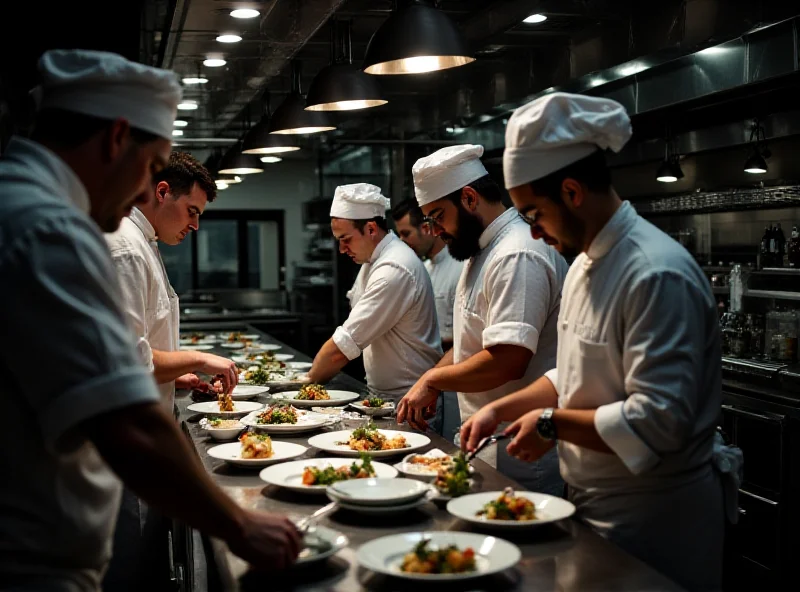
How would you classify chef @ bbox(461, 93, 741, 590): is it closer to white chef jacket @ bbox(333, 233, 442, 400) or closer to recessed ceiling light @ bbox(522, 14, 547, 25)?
white chef jacket @ bbox(333, 233, 442, 400)

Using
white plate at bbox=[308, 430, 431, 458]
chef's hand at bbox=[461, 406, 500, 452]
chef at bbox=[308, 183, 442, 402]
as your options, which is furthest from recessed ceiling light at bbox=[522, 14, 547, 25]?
chef's hand at bbox=[461, 406, 500, 452]

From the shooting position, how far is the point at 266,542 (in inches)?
62.3

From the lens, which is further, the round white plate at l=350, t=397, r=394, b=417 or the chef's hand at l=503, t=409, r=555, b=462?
the round white plate at l=350, t=397, r=394, b=417

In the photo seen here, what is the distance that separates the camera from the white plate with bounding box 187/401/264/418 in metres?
3.38

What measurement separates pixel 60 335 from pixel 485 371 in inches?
71.8

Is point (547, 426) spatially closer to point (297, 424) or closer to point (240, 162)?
point (297, 424)

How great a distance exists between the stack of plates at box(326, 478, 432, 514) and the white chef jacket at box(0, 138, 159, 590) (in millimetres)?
610

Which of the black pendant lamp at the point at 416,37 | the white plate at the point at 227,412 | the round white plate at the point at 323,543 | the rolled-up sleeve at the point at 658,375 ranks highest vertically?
the black pendant lamp at the point at 416,37

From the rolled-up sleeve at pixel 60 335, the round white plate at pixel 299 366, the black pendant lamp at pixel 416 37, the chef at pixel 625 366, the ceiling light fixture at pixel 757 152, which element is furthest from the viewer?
the ceiling light fixture at pixel 757 152

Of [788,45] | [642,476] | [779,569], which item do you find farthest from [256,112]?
[642,476]

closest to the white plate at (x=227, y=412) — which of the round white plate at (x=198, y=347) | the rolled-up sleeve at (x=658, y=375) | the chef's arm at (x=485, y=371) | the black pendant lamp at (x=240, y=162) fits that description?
the chef's arm at (x=485, y=371)

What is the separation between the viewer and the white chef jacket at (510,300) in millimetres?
2992

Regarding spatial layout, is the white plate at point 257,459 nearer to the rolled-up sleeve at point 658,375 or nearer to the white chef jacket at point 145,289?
the white chef jacket at point 145,289

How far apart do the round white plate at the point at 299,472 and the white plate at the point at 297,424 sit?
0.47 m
